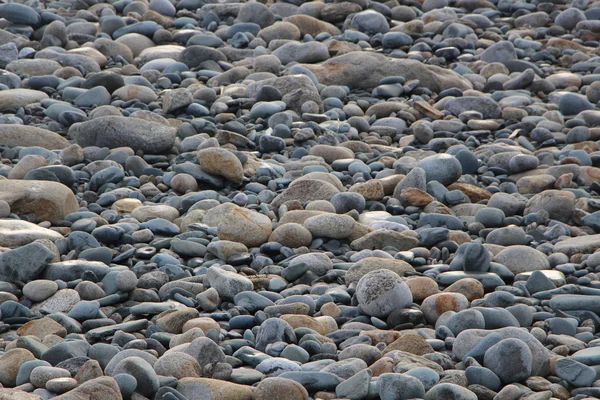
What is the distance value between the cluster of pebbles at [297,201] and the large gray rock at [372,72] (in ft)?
0.06

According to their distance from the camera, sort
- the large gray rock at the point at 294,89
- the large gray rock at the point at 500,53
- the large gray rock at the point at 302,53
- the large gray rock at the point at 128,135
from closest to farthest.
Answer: the large gray rock at the point at 128,135
the large gray rock at the point at 294,89
the large gray rock at the point at 302,53
the large gray rock at the point at 500,53

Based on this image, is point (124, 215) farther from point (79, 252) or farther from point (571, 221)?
point (571, 221)

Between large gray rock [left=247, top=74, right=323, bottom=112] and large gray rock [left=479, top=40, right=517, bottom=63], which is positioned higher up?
large gray rock [left=479, top=40, right=517, bottom=63]

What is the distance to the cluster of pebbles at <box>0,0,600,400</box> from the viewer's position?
3.37m

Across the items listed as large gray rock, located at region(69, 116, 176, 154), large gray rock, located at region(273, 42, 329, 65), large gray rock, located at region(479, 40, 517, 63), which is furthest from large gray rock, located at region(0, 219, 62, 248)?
large gray rock, located at region(479, 40, 517, 63)

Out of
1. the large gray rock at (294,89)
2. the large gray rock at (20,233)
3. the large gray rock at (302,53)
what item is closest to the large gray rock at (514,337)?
the large gray rock at (20,233)

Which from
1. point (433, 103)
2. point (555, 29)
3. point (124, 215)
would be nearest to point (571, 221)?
point (433, 103)

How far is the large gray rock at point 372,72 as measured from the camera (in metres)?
7.30

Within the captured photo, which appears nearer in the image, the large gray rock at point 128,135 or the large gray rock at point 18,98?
the large gray rock at point 128,135

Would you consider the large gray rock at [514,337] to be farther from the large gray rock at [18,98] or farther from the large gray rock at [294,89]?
the large gray rock at [18,98]

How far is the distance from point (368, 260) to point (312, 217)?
0.58m

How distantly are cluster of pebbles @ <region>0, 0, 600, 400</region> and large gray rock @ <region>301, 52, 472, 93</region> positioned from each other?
2 centimetres

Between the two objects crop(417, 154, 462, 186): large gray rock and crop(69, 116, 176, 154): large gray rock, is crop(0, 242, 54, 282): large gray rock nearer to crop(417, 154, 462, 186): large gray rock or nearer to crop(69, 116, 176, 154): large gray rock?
crop(69, 116, 176, 154): large gray rock

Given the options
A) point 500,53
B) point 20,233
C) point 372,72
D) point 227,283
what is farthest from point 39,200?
point 500,53
